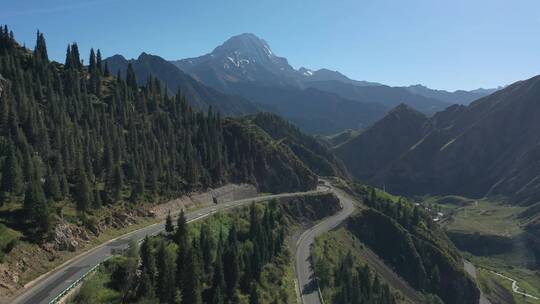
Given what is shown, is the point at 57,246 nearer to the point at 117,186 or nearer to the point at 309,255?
the point at 117,186

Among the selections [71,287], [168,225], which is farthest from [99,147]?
[71,287]

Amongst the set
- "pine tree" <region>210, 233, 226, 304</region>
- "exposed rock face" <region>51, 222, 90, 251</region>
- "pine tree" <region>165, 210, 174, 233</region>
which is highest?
"exposed rock face" <region>51, 222, 90, 251</region>

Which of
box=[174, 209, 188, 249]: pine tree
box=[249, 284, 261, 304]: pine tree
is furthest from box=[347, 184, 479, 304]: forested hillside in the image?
box=[174, 209, 188, 249]: pine tree

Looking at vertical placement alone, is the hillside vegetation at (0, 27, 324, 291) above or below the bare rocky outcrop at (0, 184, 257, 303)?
above

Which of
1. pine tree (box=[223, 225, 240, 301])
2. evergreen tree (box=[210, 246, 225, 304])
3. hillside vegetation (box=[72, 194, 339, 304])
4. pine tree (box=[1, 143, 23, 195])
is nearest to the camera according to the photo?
hillside vegetation (box=[72, 194, 339, 304])

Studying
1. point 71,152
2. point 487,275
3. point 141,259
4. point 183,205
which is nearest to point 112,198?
point 71,152

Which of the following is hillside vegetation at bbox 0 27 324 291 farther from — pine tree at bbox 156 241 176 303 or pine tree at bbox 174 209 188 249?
pine tree at bbox 156 241 176 303

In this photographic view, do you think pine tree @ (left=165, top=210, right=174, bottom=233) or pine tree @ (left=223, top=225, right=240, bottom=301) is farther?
pine tree @ (left=165, top=210, right=174, bottom=233)

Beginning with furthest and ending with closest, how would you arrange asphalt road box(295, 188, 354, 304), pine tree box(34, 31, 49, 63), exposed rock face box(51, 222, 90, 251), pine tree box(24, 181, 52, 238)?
pine tree box(34, 31, 49, 63) → asphalt road box(295, 188, 354, 304) → exposed rock face box(51, 222, 90, 251) → pine tree box(24, 181, 52, 238)

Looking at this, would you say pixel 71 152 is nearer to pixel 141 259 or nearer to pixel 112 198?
pixel 112 198
